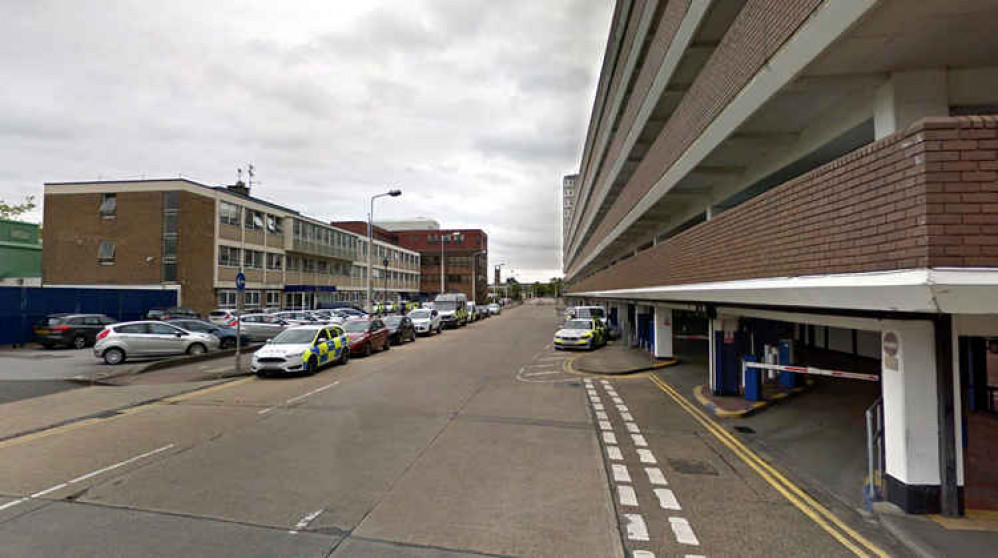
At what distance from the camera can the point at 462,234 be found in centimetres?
9662

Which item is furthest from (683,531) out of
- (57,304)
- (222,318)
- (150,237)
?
(150,237)

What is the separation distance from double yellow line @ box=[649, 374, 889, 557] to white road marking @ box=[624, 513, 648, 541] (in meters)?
1.85

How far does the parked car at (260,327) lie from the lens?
2348cm

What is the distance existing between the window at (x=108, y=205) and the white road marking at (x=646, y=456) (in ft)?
137

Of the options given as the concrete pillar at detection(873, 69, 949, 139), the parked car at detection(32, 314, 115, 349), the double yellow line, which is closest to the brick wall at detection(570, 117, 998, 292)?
the concrete pillar at detection(873, 69, 949, 139)

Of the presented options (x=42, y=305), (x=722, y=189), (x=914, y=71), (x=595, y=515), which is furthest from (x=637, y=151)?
(x=42, y=305)

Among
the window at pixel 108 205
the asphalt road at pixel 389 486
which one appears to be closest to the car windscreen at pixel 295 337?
the asphalt road at pixel 389 486

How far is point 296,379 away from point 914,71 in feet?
48.8

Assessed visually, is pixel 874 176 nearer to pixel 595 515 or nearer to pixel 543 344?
pixel 595 515

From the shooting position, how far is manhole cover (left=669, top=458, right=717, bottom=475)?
21.2ft

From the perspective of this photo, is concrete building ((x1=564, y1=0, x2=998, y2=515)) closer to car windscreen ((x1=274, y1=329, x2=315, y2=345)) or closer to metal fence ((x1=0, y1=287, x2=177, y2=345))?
car windscreen ((x1=274, y1=329, x2=315, y2=345))

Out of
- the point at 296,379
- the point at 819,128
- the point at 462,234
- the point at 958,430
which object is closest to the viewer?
the point at 958,430

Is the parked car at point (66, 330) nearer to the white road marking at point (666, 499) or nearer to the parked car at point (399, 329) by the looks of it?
the parked car at point (399, 329)

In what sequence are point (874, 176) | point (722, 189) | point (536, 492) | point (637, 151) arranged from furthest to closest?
point (637, 151) → point (722, 189) → point (536, 492) → point (874, 176)
